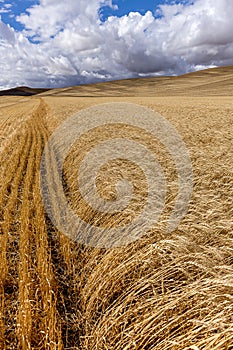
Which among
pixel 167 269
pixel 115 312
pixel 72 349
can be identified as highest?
pixel 167 269

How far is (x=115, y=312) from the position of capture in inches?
106

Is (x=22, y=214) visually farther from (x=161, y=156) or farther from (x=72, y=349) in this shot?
(x=161, y=156)

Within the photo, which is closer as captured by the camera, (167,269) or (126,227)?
(167,269)

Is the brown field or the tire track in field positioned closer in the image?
the brown field

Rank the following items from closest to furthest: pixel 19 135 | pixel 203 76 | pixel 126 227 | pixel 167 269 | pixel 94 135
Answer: pixel 167 269
pixel 126 227
pixel 94 135
pixel 19 135
pixel 203 76

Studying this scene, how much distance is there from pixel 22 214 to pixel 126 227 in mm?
2407

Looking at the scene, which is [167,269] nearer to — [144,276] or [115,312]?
[144,276]

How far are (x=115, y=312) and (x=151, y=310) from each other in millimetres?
364

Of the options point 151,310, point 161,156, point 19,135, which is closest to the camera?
point 151,310

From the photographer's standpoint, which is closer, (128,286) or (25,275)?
(128,286)

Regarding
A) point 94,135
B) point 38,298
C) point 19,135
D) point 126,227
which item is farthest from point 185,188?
point 19,135

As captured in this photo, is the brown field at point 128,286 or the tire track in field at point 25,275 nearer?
the brown field at point 128,286

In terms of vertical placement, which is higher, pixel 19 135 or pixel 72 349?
pixel 19 135

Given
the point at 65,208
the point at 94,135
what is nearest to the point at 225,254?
the point at 65,208
